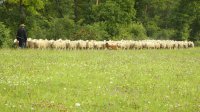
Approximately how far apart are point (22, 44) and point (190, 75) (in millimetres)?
17444

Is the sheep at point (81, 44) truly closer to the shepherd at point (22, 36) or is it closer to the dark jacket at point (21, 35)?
the shepherd at point (22, 36)

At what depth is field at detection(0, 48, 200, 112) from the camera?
12.7 m

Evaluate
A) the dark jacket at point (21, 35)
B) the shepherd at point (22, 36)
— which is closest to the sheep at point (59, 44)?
the shepherd at point (22, 36)

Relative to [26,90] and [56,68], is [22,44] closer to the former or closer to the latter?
[56,68]

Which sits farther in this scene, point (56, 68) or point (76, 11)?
point (76, 11)

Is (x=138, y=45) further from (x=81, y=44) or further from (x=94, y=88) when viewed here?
(x=94, y=88)

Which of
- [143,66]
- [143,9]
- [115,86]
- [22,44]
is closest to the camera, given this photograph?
[115,86]

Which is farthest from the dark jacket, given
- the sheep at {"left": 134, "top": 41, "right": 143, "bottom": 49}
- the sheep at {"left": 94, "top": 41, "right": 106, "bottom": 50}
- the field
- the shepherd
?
the sheep at {"left": 134, "top": 41, "right": 143, "bottom": 49}

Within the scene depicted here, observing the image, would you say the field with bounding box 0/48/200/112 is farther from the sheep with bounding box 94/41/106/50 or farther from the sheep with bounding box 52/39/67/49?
the sheep with bounding box 94/41/106/50

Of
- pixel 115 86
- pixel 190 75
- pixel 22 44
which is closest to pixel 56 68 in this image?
A: pixel 115 86

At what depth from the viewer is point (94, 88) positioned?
50.3 feet

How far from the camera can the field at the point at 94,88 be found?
41.8 feet

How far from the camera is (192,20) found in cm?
7669

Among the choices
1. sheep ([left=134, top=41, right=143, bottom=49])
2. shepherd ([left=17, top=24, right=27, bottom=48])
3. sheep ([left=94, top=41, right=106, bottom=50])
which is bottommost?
sheep ([left=134, top=41, right=143, bottom=49])
